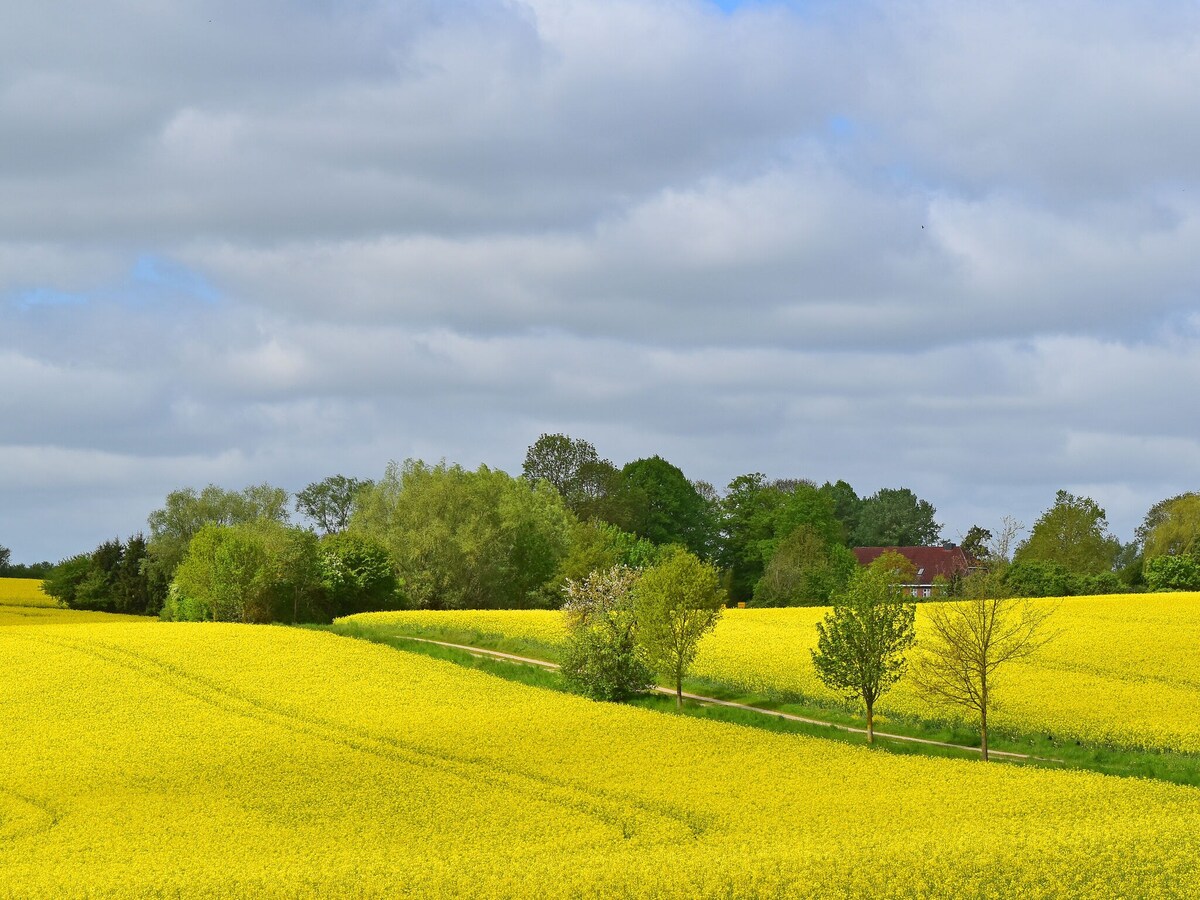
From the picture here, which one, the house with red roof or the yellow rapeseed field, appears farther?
the house with red roof

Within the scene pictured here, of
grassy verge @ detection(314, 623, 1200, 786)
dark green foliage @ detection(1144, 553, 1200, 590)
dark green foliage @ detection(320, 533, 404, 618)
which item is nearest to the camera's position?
grassy verge @ detection(314, 623, 1200, 786)

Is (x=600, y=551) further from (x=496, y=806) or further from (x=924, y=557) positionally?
(x=496, y=806)

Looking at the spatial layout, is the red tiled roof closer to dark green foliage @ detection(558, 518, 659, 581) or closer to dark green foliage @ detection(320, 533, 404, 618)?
dark green foliage @ detection(558, 518, 659, 581)

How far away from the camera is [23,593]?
12300 cm

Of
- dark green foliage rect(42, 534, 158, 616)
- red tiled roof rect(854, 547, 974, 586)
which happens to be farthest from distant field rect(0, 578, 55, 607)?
red tiled roof rect(854, 547, 974, 586)

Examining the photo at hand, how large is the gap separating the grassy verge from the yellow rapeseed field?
391 cm

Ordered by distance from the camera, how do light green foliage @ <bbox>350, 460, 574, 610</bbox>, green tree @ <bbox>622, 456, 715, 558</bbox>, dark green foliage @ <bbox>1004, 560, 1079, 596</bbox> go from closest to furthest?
dark green foliage @ <bbox>1004, 560, 1079, 596</bbox>, light green foliage @ <bbox>350, 460, 574, 610</bbox>, green tree @ <bbox>622, 456, 715, 558</bbox>

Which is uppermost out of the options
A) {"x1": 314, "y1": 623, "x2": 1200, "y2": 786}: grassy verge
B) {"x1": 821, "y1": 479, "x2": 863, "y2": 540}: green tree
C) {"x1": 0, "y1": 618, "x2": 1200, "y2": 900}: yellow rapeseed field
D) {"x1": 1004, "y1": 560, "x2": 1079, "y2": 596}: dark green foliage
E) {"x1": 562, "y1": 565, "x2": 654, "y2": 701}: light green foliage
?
{"x1": 821, "y1": 479, "x2": 863, "y2": 540}: green tree

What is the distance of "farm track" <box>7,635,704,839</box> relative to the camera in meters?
33.1

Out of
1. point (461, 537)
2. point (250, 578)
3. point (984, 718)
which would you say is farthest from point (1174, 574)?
point (250, 578)

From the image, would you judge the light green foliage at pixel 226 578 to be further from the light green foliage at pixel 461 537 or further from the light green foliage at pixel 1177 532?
the light green foliage at pixel 1177 532

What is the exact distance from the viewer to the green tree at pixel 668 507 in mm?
146000

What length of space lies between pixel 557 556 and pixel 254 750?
75.3 meters

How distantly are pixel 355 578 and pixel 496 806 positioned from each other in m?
60.0
